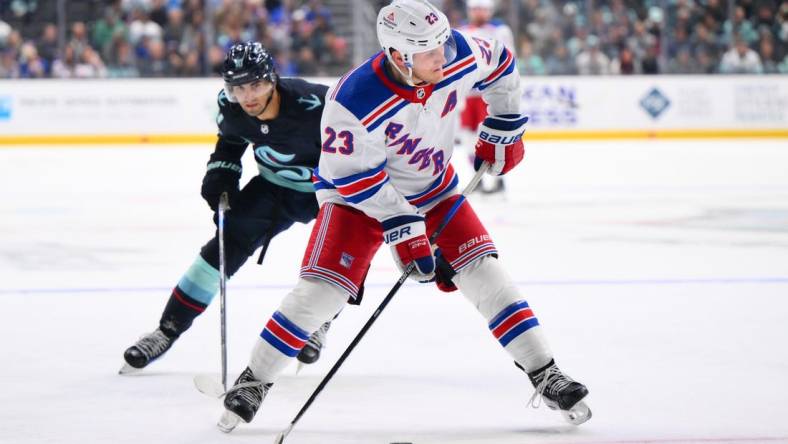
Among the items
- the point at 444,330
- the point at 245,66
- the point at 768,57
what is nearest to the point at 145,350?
the point at 245,66

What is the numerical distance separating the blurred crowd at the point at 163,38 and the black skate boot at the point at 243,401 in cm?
949

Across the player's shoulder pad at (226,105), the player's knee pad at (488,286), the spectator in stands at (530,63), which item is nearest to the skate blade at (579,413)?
the player's knee pad at (488,286)

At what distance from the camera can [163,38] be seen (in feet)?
40.7

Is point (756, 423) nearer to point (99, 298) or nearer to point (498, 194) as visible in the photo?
point (99, 298)

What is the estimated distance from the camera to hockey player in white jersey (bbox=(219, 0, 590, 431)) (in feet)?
9.08

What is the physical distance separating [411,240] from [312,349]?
91 centimetres

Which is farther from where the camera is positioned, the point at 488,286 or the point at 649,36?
the point at 649,36

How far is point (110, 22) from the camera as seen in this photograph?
1247 centimetres

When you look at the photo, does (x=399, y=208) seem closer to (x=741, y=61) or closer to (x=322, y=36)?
(x=322, y=36)

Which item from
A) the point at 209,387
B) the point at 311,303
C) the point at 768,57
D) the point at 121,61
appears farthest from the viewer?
the point at 768,57

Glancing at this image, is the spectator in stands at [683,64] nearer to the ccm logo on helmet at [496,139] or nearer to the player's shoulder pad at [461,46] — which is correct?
the ccm logo on helmet at [496,139]

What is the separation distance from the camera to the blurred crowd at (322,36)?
470 inches

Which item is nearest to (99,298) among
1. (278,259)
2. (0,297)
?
(0,297)

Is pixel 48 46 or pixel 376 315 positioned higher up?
pixel 376 315
